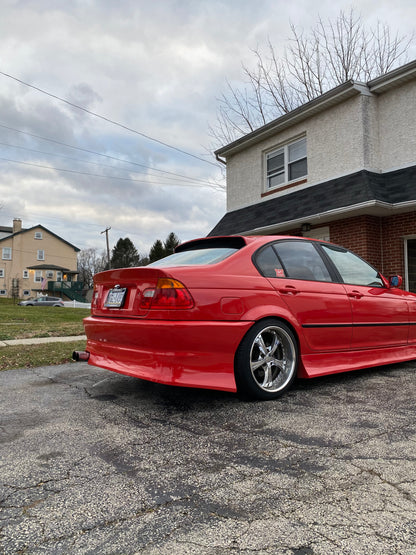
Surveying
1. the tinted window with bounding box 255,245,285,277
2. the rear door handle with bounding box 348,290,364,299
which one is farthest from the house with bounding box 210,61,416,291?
the tinted window with bounding box 255,245,285,277

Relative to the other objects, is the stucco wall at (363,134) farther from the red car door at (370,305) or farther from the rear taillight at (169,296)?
the rear taillight at (169,296)

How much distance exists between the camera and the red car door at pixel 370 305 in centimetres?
434

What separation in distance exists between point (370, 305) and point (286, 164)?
8.29 meters

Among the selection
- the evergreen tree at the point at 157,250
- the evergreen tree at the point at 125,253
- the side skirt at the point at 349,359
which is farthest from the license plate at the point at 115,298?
the evergreen tree at the point at 125,253

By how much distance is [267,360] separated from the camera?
11.6ft

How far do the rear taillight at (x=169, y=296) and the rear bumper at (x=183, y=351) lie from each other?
14 cm

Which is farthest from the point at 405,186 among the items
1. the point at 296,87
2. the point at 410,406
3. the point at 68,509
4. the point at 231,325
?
the point at 296,87

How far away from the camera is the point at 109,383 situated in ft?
14.1

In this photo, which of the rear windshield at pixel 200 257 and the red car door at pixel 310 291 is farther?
the red car door at pixel 310 291

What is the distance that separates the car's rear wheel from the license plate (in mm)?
1145

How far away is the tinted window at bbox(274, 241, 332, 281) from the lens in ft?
13.0

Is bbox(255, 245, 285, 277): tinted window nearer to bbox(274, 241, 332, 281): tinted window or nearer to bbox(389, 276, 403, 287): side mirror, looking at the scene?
bbox(274, 241, 332, 281): tinted window

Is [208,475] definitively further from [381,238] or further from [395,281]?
[381,238]

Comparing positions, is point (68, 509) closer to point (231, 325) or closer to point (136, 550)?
point (136, 550)
